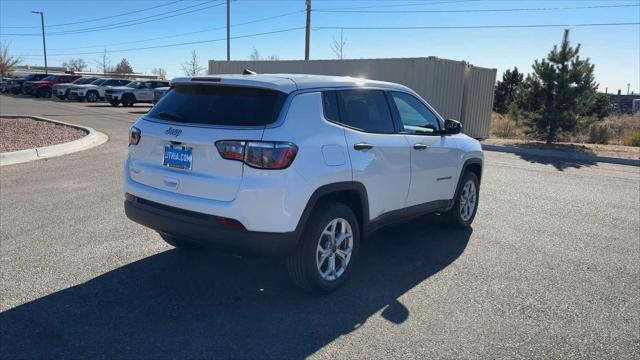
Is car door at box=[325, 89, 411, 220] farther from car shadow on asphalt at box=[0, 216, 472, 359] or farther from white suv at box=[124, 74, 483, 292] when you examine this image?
car shadow on asphalt at box=[0, 216, 472, 359]

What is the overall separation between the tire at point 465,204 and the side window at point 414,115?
0.94 m

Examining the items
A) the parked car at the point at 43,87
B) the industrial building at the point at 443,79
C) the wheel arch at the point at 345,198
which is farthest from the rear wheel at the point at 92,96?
the wheel arch at the point at 345,198

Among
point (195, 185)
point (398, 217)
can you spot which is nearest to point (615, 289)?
point (398, 217)

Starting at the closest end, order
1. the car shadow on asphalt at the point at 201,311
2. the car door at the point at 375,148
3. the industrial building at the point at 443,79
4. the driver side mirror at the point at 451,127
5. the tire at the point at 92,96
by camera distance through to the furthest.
→ 1. the car shadow on asphalt at the point at 201,311
2. the car door at the point at 375,148
3. the driver side mirror at the point at 451,127
4. the industrial building at the point at 443,79
5. the tire at the point at 92,96

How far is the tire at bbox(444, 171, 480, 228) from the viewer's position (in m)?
6.22

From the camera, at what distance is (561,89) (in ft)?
57.4

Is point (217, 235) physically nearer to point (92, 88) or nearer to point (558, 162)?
point (558, 162)

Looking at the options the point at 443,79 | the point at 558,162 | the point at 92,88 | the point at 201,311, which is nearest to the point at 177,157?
the point at 201,311

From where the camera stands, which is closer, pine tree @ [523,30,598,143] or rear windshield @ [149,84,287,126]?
rear windshield @ [149,84,287,126]

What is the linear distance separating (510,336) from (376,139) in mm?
1931

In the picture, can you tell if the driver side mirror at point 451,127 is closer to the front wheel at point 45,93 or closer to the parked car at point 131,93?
the parked car at point 131,93

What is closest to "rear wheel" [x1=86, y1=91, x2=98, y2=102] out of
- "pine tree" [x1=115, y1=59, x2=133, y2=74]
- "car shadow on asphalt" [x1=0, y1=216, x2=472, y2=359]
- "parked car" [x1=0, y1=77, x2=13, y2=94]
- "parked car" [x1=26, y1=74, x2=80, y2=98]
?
"parked car" [x1=26, y1=74, x2=80, y2=98]

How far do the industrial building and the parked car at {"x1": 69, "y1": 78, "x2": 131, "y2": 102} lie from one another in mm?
18472

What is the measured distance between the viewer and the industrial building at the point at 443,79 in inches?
741
